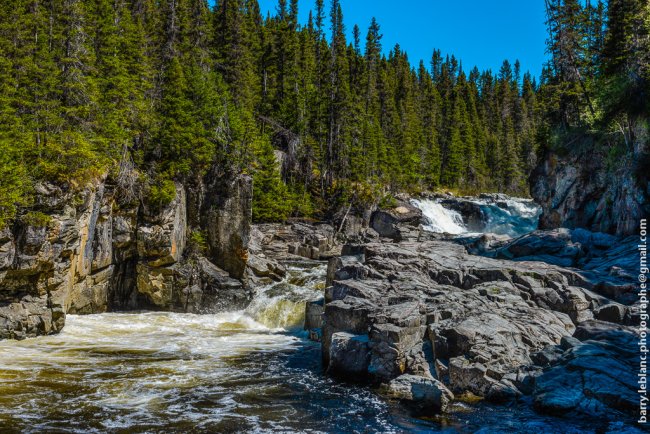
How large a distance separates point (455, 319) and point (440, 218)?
38935 millimetres

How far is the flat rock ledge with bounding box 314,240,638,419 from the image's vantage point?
10.2 metres

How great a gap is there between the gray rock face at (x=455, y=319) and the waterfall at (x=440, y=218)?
Result: 101ft

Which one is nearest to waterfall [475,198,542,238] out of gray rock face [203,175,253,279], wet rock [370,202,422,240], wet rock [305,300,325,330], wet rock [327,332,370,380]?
wet rock [370,202,422,240]

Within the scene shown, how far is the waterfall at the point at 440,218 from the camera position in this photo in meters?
48.9

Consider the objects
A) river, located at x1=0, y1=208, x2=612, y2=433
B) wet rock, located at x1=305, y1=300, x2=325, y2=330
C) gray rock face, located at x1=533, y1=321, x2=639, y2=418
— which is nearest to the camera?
river, located at x1=0, y1=208, x2=612, y2=433

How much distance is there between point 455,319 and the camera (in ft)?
43.6

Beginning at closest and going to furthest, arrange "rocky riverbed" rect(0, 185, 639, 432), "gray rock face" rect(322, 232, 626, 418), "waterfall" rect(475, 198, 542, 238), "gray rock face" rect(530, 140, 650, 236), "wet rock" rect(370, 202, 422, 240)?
"rocky riverbed" rect(0, 185, 639, 432), "gray rock face" rect(322, 232, 626, 418), "gray rock face" rect(530, 140, 650, 236), "wet rock" rect(370, 202, 422, 240), "waterfall" rect(475, 198, 542, 238)

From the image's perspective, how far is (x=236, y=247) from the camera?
2403 cm

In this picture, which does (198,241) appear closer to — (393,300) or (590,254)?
(393,300)

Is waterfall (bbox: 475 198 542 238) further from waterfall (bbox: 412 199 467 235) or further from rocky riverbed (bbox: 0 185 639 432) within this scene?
rocky riverbed (bbox: 0 185 639 432)

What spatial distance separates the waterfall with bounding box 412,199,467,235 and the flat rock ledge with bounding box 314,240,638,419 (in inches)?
1230

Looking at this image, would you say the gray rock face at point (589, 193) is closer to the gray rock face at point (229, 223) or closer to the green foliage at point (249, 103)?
the green foliage at point (249, 103)

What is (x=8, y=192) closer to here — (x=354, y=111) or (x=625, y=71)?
(x=625, y=71)

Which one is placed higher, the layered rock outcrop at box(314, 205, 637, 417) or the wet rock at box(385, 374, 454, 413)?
the layered rock outcrop at box(314, 205, 637, 417)
